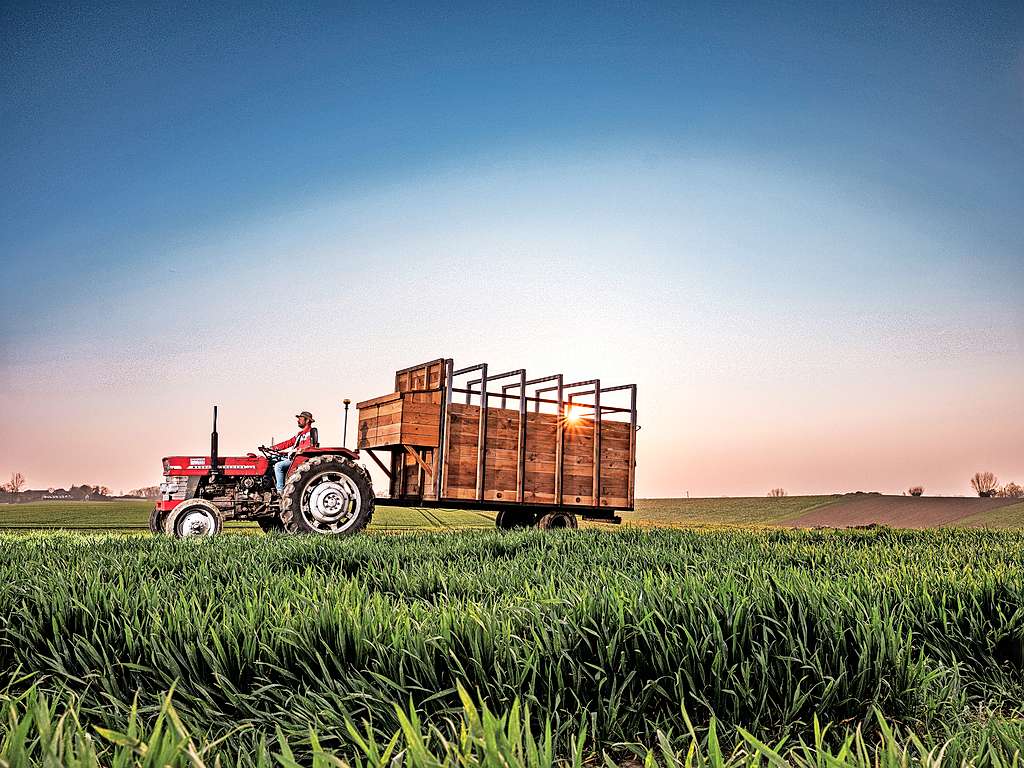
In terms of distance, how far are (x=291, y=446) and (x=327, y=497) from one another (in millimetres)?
1246

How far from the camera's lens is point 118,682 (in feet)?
10.9

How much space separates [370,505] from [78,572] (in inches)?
293

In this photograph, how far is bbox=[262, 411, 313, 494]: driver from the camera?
12508mm

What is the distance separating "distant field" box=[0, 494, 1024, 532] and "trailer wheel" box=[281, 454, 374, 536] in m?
4.55

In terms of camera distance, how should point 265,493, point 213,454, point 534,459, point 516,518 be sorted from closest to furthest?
point 213,454, point 265,493, point 534,459, point 516,518

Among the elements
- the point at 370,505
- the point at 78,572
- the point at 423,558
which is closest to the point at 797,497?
the point at 370,505

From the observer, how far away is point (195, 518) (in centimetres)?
1199

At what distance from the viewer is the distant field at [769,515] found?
65.3ft

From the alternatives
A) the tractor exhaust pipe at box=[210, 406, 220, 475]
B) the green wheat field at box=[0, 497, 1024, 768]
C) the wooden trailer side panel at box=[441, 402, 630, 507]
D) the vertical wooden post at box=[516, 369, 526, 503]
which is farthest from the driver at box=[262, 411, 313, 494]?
the green wheat field at box=[0, 497, 1024, 768]

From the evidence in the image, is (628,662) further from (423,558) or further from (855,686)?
(423,558)

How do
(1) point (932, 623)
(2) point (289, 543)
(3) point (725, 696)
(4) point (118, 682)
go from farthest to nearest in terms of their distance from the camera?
1. (2) point (289, 543)
2. (1) point (932, 623)
3. (4) point (118, 682)
4. (3) point (725, 696)

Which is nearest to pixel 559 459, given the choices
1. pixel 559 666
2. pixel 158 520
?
pixel 158 520

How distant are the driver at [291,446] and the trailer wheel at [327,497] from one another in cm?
56

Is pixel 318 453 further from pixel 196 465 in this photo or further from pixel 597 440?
pixel 597 440
